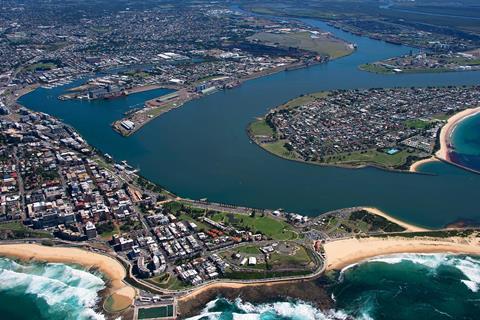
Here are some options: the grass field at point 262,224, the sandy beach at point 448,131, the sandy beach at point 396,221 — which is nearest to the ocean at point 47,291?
the grass field at point 262,224

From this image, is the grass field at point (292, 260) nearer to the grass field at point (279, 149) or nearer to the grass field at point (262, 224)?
the grass field at point (262, 224)

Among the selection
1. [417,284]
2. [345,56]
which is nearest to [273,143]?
[417,284]

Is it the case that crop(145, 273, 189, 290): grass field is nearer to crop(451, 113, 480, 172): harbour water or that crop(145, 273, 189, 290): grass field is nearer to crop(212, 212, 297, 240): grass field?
crop(212, 212, 297, 240): grass field

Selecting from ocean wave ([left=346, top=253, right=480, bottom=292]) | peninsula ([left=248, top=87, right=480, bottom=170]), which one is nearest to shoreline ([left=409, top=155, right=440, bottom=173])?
peninsula ([left=248, top=87, right=480, bottom=170])

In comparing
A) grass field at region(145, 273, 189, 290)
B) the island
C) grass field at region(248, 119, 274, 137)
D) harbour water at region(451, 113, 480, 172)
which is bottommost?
grass field at region(145, 273, 189, 290)

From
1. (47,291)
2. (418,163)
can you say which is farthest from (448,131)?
(47,291)

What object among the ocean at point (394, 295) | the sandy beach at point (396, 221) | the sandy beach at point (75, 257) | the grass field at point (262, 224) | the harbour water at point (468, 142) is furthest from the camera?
the harbour water at point (468, 142)

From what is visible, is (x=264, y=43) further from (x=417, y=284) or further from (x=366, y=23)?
(x=417, y=284)
